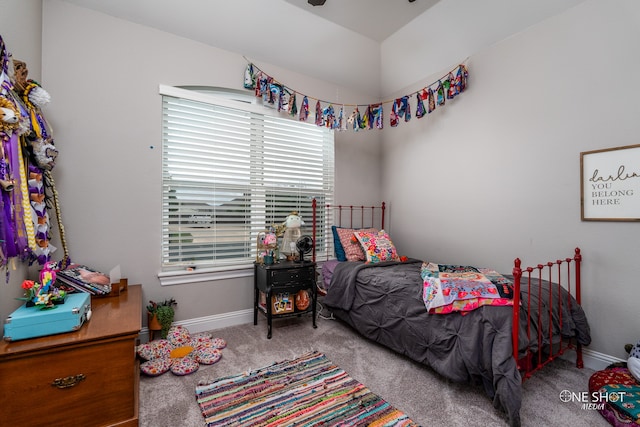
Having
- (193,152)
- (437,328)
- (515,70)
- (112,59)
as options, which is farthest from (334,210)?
(112,59)

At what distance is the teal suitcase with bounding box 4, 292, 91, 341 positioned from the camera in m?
1.30

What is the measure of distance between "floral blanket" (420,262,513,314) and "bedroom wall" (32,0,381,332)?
1.95 meters

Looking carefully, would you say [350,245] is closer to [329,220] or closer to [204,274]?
[329,220]

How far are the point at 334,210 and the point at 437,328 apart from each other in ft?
6.39

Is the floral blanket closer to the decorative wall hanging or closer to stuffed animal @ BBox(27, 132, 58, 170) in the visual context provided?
the decorative wall hanging

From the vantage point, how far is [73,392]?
1.34 m

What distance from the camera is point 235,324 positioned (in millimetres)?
2881

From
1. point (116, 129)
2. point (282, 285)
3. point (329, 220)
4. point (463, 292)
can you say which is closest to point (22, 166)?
point (116, 129)

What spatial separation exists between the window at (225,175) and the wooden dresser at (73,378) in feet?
4.11

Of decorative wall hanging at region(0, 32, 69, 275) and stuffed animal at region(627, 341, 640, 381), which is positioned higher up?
decorative wall hanging at region(0, 32, 69, 275)

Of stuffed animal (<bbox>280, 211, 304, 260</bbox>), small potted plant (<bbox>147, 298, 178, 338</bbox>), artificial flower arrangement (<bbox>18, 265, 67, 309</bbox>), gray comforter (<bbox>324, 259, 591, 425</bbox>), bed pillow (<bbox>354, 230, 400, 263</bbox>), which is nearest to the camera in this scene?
artificial flower arrangement (<bbox>18, 265, 67, 309</bbox>)

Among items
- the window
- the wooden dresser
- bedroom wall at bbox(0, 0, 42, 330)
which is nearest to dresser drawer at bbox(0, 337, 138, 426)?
the wooden dresser

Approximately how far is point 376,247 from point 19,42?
3.07m

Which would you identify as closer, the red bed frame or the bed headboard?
the red bed frame
